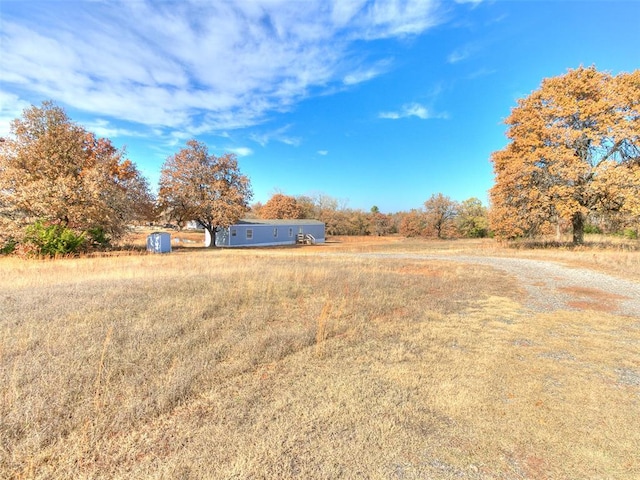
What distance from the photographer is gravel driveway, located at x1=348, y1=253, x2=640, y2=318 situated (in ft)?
20.9

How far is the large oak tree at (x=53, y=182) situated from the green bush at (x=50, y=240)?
37.7 inches

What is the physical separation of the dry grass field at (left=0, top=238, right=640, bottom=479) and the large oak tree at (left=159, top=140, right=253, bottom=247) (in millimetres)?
18672

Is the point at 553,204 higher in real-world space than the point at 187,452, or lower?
higher

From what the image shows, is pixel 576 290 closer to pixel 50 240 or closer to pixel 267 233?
pixel 50 240

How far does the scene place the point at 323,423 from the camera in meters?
2.50

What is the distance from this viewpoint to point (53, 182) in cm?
1656

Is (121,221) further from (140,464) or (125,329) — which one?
(140,464)

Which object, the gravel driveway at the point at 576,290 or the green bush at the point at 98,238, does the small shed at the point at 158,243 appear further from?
the gravel driveway at the point at 576,290

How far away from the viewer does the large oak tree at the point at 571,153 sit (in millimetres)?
14891

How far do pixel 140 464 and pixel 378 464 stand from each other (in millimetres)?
1657

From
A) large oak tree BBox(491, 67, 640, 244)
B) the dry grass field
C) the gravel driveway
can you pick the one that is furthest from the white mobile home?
the gravel driveway

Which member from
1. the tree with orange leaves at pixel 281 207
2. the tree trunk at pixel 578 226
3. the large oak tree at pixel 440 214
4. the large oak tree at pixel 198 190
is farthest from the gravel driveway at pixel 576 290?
the tree with orange leaves at pixel 281 207

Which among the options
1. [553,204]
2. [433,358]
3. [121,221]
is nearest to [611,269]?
[553,204]

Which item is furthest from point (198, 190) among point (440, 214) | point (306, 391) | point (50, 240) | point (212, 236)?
point (440, 214)
